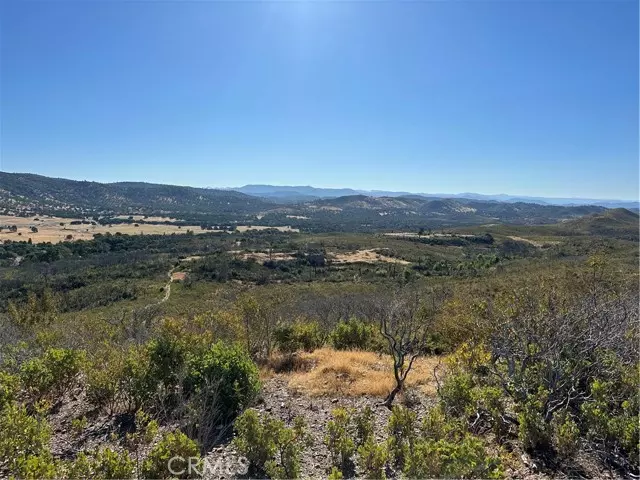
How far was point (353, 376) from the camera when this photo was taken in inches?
388

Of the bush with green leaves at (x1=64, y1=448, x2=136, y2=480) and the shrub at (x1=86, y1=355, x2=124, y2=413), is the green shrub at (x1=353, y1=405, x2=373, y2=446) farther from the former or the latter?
the shrub at (x1=86, y1=355, x2=124, y2=413)

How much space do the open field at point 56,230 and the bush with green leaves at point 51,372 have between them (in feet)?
360

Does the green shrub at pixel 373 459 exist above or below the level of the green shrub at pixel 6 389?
below

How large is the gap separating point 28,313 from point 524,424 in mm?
19952

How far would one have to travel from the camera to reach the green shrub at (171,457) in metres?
4.83

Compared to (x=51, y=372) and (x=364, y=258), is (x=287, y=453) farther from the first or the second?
(x=364, y=258)

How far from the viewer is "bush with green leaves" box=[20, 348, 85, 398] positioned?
7.87 meters

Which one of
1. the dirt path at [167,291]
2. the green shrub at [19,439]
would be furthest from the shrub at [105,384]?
the dirt path at [167,291]

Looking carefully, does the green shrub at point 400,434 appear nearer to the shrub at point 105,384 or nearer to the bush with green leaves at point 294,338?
the shrub at point 105,384

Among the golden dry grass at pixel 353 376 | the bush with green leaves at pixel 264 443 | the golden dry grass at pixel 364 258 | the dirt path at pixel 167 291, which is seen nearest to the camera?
the bush with green leaves at pixel 264 443

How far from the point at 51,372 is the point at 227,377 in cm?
397

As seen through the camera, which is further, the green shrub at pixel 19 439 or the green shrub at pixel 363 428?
the green shrub at pixel 363 428

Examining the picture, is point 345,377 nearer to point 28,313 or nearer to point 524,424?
point 524,424

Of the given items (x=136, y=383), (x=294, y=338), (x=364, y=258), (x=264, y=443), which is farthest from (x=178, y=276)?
(x=264, y=443)
